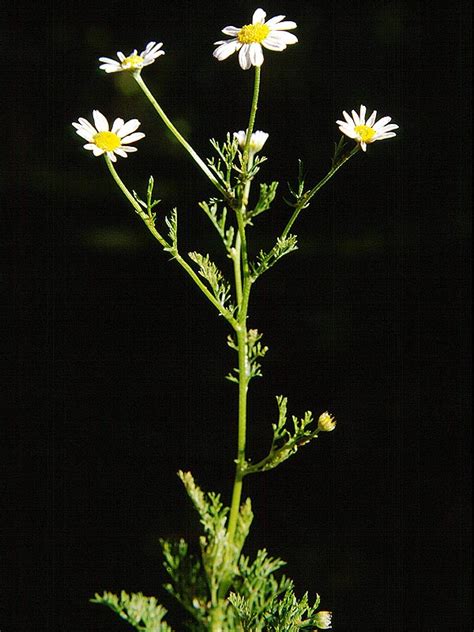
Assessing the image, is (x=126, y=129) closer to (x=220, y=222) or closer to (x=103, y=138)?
(x=103, y=138)

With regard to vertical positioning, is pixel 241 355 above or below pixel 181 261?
below

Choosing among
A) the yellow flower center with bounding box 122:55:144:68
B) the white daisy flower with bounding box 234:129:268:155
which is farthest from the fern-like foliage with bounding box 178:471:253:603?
the yellow flower center with bounding box 122:55:144:68

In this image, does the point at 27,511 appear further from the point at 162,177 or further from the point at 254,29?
the point at 254,29

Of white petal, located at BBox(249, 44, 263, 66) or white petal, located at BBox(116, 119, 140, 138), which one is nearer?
white petal, located at BBox(249, 44, 263, 66)

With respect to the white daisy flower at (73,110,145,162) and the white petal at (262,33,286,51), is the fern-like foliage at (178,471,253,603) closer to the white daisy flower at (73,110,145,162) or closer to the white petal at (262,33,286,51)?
the white daisy flower at (73,110,145,162)

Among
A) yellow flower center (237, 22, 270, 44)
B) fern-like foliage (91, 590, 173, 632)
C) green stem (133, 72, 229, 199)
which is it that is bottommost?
fern-like foliage (91, 590, 173, 632)

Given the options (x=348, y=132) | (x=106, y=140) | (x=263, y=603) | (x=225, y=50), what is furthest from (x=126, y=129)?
(x=263, y=603)
